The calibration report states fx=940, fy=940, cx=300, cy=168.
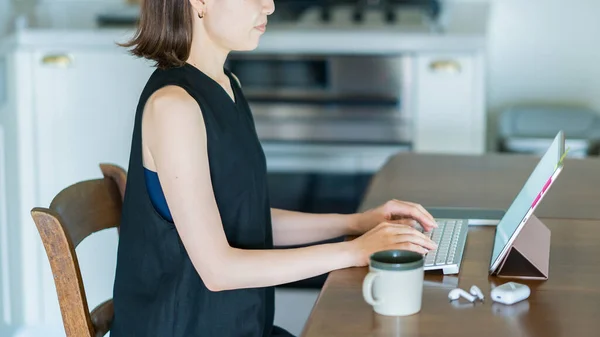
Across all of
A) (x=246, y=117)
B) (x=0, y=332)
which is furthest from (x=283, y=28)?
(x=246, y=117)

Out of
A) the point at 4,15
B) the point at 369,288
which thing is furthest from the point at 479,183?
the point at 4,15

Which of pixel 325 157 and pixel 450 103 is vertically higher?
pixel 450 103

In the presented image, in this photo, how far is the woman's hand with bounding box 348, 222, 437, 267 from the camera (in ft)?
4.25

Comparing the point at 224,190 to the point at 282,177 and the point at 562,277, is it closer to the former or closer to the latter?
the point at 562,277

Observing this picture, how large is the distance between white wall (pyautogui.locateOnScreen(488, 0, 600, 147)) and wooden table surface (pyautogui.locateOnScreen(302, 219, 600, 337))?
1817 mm

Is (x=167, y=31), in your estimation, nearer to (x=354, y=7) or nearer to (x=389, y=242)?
(x=389, y=242)

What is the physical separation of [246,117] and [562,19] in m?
1.90

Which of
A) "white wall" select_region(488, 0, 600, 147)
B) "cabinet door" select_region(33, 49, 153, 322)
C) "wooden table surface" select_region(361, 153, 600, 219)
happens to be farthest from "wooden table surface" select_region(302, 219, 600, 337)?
"white wall" select_region(488, 0, 600, 147)

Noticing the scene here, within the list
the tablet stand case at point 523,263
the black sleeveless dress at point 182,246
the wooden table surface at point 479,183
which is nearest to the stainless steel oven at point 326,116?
the wooden table surface at point 479,183

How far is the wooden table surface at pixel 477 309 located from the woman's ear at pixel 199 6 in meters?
0.43

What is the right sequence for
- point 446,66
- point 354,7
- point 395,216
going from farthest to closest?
point 354,7
point 446,66
point 395,216

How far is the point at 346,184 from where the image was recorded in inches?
114

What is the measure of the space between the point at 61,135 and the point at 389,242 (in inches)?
70.7

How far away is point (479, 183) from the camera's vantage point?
187 cm
